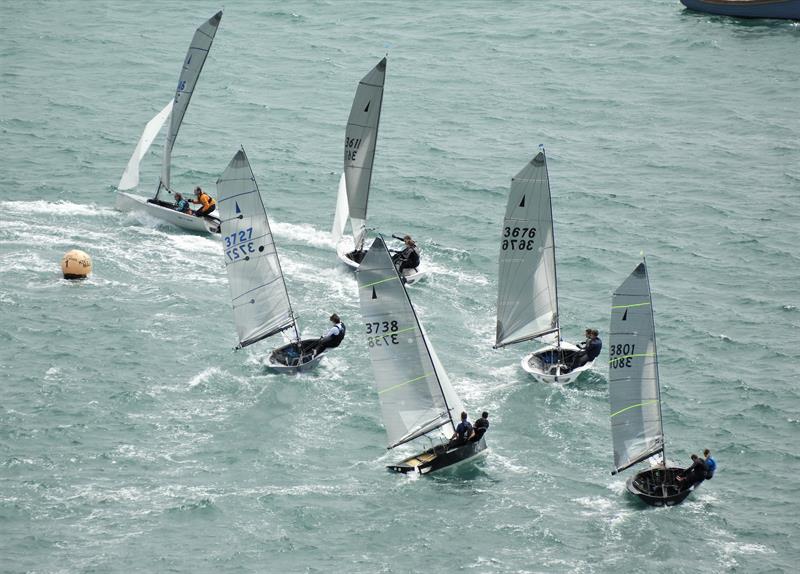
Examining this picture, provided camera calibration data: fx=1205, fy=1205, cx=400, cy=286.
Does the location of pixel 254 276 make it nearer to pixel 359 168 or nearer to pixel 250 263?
pixel 250 263

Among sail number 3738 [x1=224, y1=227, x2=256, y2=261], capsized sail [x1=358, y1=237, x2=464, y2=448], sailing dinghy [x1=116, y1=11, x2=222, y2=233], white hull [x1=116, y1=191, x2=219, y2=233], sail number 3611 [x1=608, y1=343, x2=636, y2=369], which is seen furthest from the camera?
white hull [x1=116, y1=191, x2=219, y2=233]

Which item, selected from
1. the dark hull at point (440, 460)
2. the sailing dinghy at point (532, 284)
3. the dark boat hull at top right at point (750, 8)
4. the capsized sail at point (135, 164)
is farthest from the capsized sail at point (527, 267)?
the dark boat hull at top right at point (750, 8)

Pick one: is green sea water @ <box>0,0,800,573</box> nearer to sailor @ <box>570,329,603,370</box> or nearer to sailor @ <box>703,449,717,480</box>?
sailor @ <box>570,329,603,370</box>

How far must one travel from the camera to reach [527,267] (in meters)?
46.1

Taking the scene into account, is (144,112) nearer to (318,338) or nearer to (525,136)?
(525,136)

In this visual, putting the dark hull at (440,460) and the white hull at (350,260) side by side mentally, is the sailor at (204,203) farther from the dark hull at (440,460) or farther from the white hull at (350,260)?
the dark hull at (440,460)

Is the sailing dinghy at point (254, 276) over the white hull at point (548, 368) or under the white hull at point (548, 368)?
over

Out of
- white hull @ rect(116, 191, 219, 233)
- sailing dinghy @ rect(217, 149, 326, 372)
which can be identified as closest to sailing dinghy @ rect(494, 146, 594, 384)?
sailing dinghy @ rect(217, 149, 326, 372)

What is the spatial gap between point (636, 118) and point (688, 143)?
4.86 m

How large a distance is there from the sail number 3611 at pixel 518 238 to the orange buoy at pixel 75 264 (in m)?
18.2

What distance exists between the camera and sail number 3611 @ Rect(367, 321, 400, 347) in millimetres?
39562

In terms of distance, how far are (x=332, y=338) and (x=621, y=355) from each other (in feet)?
38.3

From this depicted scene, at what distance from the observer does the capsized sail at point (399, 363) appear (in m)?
39.2

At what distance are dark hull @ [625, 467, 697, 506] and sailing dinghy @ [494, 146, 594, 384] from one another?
7.01 m
